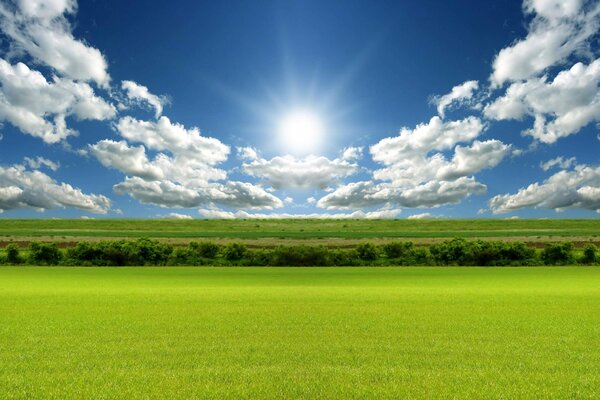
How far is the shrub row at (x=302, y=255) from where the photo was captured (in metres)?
58.6

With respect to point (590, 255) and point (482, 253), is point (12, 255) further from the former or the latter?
point (590, 255)

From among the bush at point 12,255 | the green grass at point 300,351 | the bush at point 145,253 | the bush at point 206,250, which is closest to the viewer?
the green grass at point 300,351

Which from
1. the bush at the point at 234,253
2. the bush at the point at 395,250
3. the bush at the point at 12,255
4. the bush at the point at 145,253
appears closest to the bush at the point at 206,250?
the bush at the point at 234,253

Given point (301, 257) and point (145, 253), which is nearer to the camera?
point (301, 257)

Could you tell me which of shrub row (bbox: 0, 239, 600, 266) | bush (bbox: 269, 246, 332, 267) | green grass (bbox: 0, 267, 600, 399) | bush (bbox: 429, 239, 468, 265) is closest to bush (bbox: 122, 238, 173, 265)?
shrub row (bbox: 0, 239, 600, 266)

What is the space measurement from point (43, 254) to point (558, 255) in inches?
2946

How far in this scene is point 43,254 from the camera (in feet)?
192

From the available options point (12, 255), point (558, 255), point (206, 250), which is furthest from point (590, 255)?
point (12, 255)

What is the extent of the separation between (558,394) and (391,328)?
5608 mm

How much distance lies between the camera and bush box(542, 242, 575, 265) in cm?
5838

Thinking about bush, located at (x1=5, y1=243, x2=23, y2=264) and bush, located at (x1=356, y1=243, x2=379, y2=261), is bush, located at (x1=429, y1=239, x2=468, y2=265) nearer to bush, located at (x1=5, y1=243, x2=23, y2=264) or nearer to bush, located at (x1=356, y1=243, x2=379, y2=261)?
bush, located at (x1=356, y1=243, x2=379, y2=261)

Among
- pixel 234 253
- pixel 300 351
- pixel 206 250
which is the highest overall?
pixel 206 250

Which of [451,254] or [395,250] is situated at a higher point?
[395,250]

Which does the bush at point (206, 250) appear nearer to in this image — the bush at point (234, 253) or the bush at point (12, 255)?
the bush at point (234, 253)
